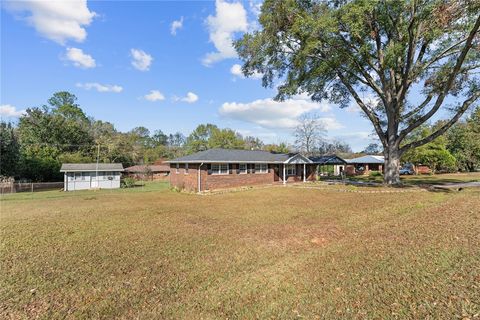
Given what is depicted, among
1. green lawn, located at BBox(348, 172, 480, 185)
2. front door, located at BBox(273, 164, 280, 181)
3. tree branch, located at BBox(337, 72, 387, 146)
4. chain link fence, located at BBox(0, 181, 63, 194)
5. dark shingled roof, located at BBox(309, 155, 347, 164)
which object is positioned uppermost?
tree branch, located at BBox(337, 72, 387, 146)

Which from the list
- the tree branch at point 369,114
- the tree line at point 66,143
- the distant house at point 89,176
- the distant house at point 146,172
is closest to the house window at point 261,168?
the tree branch at point 369,114

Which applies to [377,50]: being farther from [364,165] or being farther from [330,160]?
[364,165]

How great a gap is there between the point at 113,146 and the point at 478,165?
64.7 m

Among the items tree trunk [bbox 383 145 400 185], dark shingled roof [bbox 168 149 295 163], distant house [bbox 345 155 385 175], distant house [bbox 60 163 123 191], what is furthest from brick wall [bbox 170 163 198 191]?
distant house [bbox 345 155 385 175]

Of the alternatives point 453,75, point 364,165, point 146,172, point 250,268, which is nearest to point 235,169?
point 453,75

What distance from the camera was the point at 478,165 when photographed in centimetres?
4525

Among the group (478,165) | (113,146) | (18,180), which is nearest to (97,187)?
(18,180)

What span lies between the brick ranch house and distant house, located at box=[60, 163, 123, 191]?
1227cm

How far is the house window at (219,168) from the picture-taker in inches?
846

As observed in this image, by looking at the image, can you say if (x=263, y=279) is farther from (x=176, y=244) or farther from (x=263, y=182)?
(x=263, y=182)

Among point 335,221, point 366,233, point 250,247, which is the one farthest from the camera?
point 335,221

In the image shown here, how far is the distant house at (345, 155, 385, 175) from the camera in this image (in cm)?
4288

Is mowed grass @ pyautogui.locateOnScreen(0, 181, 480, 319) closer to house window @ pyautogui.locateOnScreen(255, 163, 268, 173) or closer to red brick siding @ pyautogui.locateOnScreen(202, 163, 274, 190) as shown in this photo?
red brick siding @ pyautogui.locateOnScreen(202, 163, 274, 190)

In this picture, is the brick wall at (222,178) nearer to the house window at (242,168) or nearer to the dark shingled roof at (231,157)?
the house window at (242,168)
